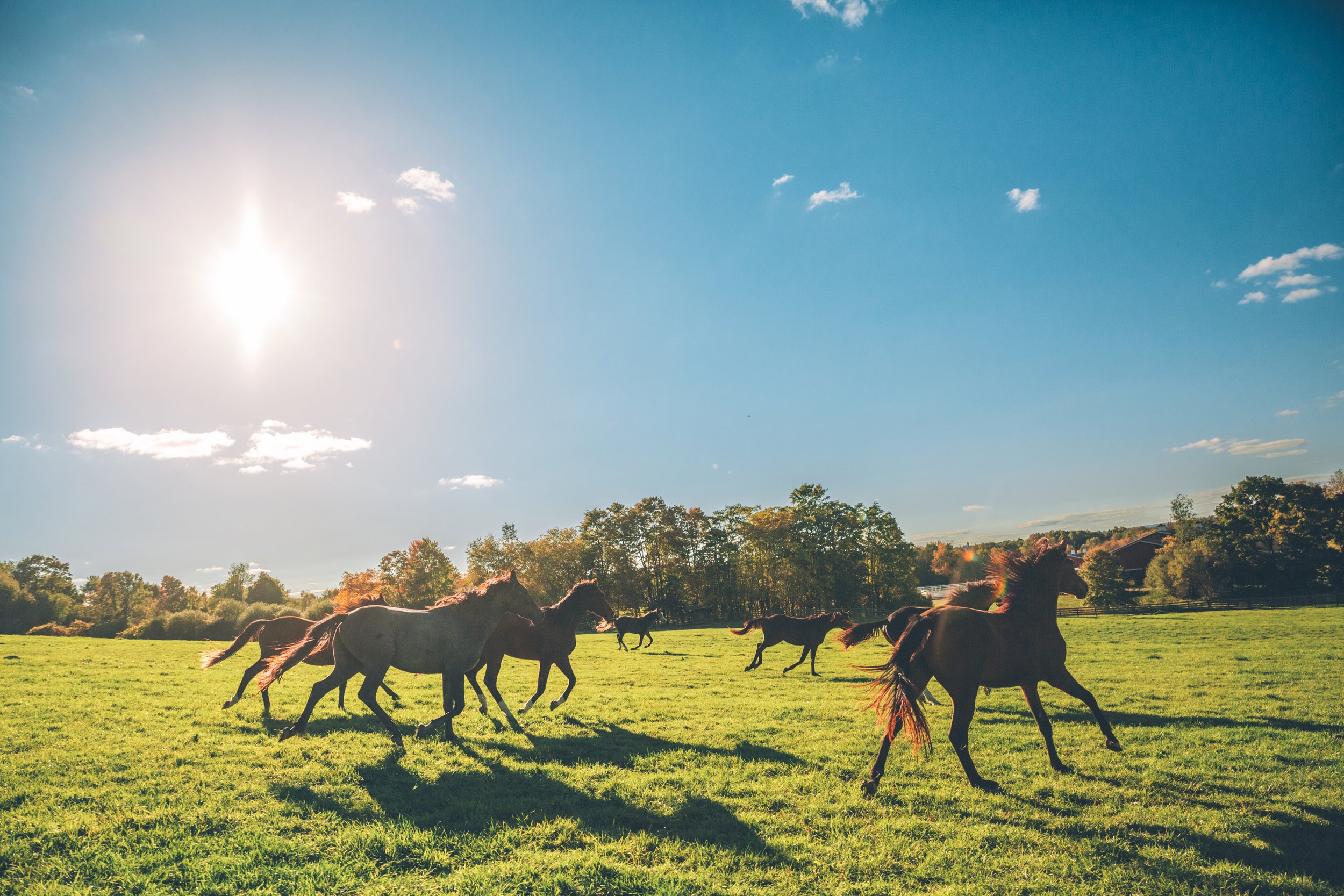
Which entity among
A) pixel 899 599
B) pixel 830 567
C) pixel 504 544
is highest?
pixel 504 544

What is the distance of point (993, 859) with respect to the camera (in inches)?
173

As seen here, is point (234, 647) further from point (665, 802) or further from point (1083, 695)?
point (1083, 695)

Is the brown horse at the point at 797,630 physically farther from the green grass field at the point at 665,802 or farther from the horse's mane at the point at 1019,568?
the horse's mane at the point at 1019,568

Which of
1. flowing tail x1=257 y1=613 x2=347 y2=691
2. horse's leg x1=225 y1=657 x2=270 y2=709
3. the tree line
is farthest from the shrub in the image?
flowing tail x1=257 y1=613 x2=347 y2=691

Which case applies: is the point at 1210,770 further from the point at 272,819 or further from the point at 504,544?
the point at 504,544

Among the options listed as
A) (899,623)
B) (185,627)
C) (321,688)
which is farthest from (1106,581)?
(185,627)

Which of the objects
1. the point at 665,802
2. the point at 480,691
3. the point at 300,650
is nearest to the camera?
the point at 665,802

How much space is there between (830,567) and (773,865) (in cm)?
4783

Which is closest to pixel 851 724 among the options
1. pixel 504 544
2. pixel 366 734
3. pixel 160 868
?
pixel 366 734

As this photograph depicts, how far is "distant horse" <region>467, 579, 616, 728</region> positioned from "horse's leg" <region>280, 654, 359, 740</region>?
7.21 ft

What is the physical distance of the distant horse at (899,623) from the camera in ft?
33.2

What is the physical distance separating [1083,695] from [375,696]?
9.28 meters

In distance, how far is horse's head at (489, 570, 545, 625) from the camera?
352 inches

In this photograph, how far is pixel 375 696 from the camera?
7352 mm
